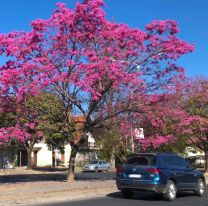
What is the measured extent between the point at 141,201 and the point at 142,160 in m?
1.60

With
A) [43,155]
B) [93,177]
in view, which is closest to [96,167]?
[43,155]

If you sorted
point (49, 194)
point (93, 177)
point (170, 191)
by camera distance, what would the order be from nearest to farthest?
point (170, 191) → point (49, 194) → point (93, 177)

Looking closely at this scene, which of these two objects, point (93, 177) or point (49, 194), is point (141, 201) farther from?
point (93, 177)

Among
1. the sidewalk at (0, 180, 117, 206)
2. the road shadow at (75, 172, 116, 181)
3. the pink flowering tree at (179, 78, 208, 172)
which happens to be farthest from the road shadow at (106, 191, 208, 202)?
the pink flowering tree at (179, 78, 208, 172)

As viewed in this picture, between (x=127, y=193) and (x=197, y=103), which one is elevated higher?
(x=197, y=103)

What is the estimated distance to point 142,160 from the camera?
19016 mm

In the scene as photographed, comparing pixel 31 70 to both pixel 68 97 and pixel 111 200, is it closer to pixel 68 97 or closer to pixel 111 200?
pixel 68 97

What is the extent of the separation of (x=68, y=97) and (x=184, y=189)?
7704mm

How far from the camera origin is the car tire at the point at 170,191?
60.8 ft

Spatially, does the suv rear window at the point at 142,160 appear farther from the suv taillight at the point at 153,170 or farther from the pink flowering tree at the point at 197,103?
the pink flowering tree at the point at 197,103

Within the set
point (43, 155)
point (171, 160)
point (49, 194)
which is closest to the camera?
point (49, 194)

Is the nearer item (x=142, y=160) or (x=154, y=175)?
(x=154, y=175)

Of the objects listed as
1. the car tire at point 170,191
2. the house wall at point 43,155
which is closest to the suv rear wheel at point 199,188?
the car tire at point 170,191

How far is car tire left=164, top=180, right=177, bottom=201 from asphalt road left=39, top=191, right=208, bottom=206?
0.23 metres
